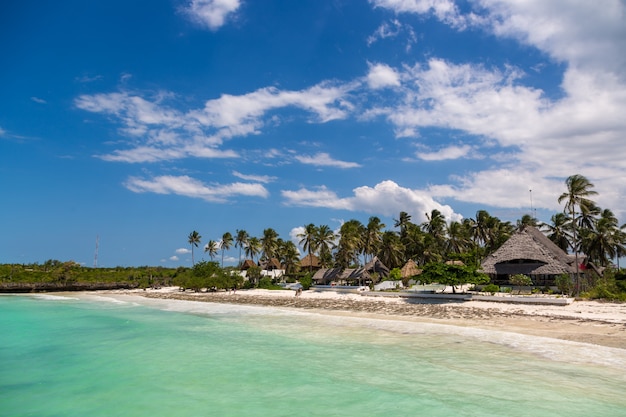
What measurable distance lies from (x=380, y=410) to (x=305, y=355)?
262 inches

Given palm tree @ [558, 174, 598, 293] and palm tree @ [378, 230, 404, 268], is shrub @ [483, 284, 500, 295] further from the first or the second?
palm tree @ [378, 230, 404, 268]

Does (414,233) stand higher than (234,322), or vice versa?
(414,233)

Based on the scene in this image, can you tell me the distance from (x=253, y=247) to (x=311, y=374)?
72.6m

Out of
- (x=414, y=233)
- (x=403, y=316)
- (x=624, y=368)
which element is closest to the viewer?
(x=624, y=368)

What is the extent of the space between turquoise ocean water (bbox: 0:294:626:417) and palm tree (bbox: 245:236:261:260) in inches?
2357

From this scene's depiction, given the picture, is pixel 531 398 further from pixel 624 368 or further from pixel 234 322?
pixel 234 322

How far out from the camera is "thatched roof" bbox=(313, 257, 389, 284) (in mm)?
52719

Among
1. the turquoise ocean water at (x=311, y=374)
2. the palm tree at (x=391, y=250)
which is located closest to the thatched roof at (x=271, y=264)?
the palm tree at (x=391, y=250)

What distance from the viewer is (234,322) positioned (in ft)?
89.6

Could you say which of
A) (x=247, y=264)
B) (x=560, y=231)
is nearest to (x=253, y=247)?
(x=247, y=264)

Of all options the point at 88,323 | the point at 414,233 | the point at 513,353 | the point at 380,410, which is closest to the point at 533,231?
the point at 414,233

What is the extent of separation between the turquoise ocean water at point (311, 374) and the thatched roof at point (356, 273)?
2942 cm

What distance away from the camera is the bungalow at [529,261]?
1462 inches

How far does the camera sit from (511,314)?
82.0ft
